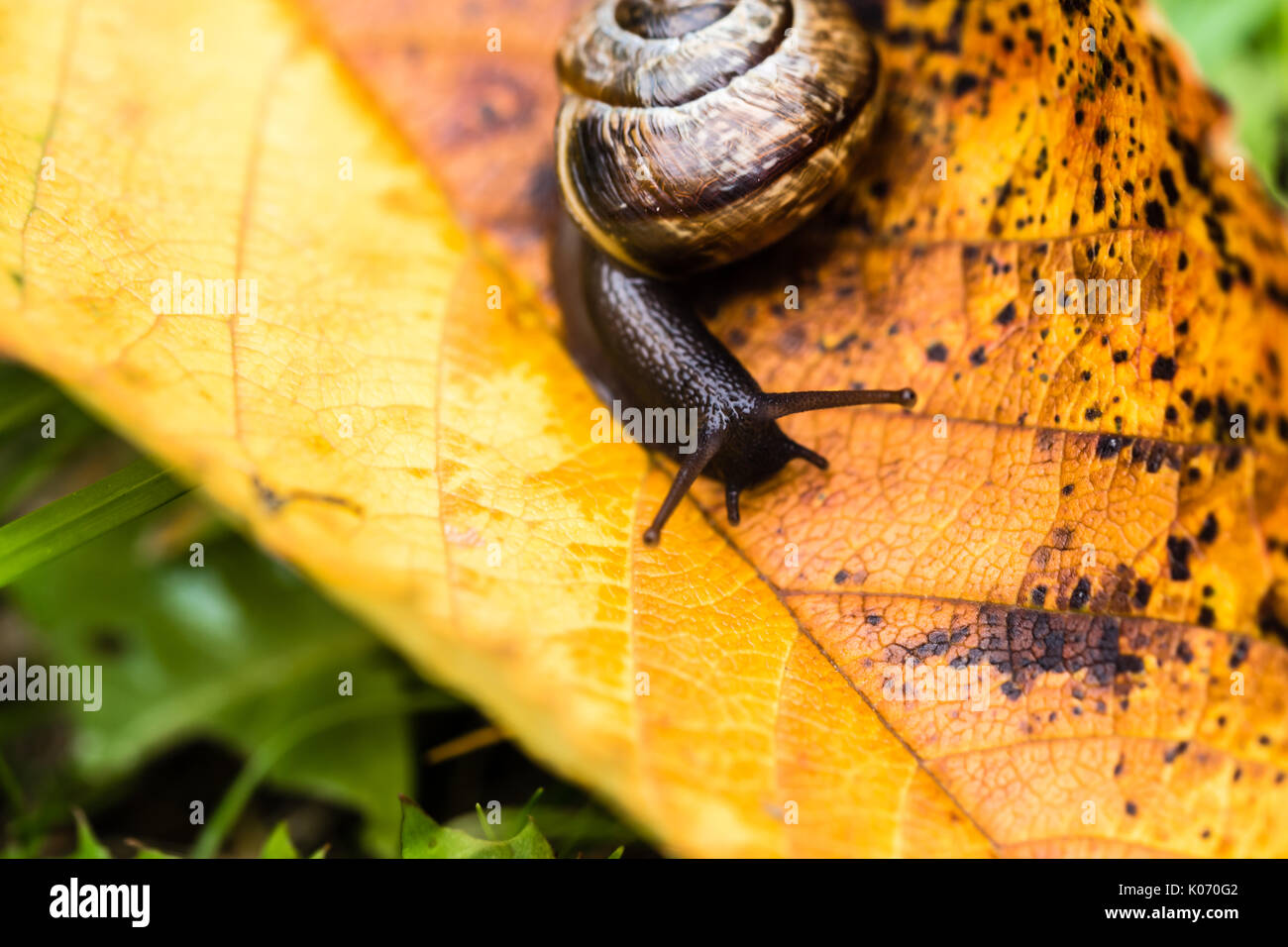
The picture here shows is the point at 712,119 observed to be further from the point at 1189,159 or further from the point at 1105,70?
the point at 1189,159

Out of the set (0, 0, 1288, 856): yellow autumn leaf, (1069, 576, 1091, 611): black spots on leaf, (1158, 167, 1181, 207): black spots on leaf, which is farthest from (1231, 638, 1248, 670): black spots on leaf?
(1158, 167, 1181, 207): black spots on leaf

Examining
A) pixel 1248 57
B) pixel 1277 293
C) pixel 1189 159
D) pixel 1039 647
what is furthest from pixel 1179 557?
pixel 1248 57

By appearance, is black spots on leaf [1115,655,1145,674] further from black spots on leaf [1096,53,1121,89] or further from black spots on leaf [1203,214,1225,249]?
black spots on leaf [1096,53,1121,89]

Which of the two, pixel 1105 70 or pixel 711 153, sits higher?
pixel 1105 70

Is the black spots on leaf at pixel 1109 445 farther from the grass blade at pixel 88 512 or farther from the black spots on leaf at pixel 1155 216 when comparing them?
the grass blade at pixel 88 512

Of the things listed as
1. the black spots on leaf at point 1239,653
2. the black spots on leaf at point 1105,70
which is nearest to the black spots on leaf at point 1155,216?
the black spots on leaf at point 1105,70
